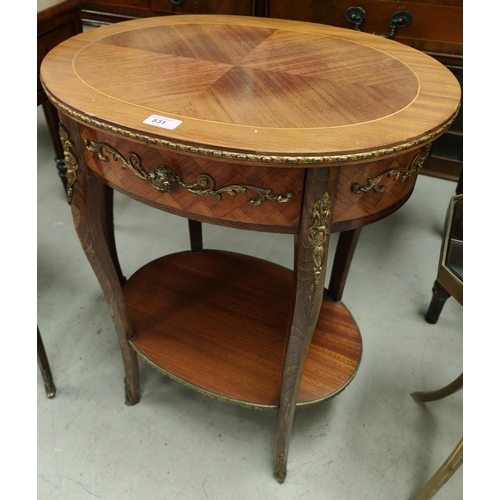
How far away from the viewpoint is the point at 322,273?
2.38 feet

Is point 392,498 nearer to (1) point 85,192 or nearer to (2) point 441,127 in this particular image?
(2) point 441,127

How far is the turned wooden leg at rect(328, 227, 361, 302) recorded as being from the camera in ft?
3.92

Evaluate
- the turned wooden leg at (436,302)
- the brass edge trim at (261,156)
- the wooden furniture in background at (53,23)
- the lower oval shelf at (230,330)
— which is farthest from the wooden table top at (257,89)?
the turned wooden leg at (436,302)

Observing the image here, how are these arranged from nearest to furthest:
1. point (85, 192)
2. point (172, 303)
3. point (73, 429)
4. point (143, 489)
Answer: point (85, 192)
point (143, 489)
point (73, 429)
point (172, 303)

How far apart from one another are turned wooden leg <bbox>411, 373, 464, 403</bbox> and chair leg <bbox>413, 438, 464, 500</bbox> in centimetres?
24

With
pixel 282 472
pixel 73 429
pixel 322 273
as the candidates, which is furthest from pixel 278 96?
pixel 73 429

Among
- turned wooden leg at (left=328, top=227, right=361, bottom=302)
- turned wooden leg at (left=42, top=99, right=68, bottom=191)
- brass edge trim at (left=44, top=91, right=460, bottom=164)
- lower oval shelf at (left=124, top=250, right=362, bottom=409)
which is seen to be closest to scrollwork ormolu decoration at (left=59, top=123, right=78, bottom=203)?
brass edge trim at (left=44, top=91, right=460, bottom=164)

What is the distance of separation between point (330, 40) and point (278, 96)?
380mm

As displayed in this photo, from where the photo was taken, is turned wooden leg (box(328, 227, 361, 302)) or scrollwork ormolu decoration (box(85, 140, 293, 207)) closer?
scrollwork ormolu decoration (box(85, 140, 293, 207))

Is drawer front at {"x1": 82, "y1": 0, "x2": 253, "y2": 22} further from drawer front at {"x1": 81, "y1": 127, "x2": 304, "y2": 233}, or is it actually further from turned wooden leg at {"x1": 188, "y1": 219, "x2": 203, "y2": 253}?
drawer front at {"x1": 81, "y1": 127, "x2": 304, "y2": 233}

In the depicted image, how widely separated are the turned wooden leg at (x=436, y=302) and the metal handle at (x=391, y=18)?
79cm

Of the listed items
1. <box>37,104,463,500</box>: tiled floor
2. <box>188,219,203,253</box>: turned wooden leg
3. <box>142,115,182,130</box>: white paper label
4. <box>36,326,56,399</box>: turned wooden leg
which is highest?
<box>142,115,182,130</box>: white paper label

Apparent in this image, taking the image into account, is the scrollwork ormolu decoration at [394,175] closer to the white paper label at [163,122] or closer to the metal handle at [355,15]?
the white paper label at [163,122]

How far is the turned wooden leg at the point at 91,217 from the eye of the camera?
813 millimetres
